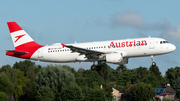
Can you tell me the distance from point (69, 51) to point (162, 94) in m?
59.5

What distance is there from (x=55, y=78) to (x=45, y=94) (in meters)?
9.80

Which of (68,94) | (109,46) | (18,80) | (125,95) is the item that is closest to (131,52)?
(109,46)

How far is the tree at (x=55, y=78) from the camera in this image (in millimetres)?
93375

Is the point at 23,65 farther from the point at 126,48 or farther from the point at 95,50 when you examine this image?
the point at 126,48

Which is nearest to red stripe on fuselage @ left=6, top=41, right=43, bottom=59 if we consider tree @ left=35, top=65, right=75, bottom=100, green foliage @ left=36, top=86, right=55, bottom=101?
green foliage @ left=36, top=86, right=55, bottom=101

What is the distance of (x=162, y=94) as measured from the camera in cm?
10744

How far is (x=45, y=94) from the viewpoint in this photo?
284 ft

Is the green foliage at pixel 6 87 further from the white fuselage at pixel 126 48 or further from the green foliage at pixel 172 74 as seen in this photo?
the green foliage at pixel 172 74

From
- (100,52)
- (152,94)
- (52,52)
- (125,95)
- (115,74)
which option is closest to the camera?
(100,52)

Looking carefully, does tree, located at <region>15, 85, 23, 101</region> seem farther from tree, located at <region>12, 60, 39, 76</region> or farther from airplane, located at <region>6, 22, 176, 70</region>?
airplane, located at <region>6, 22, 176, 70</region>

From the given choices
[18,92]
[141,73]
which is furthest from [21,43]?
[141,73]

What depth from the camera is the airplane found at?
53875mm

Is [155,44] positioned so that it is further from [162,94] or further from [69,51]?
[162,94]

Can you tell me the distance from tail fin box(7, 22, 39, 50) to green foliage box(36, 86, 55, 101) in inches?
1125
